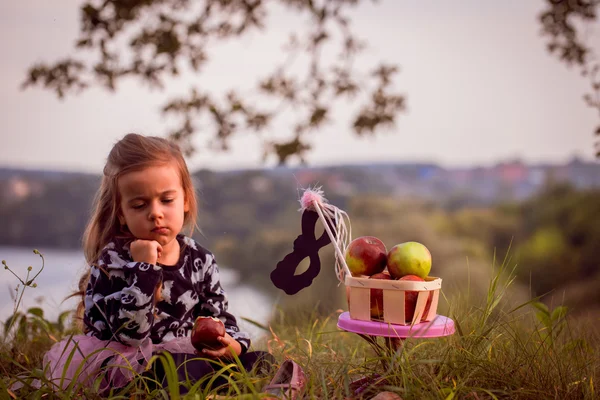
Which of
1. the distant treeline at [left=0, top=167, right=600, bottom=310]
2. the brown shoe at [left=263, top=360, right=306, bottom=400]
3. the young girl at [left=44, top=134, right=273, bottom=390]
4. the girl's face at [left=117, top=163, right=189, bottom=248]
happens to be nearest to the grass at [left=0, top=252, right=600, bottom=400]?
the brown shoe at [left=263, top=360, right=306, bottom=400]

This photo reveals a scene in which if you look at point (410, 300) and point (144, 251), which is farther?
point (144, 251)

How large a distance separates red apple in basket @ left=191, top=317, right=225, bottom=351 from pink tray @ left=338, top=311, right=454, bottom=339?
0.50 meters

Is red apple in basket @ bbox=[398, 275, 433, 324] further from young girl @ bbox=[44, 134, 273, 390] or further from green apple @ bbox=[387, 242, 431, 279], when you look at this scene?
young girl @ bbox=[44, 134, 273, 390]

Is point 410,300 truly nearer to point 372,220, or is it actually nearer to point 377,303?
point 377,303

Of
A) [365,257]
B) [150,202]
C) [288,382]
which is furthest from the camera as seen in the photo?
[150,202]

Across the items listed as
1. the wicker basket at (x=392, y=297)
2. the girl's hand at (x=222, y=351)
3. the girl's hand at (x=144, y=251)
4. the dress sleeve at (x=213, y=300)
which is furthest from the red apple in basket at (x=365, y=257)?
the girl's hand at (x=144, y=251)

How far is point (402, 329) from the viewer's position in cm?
217

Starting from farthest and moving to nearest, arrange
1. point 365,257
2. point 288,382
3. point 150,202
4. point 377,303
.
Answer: point 150,202 < point 365,257 < point 377,303 < point 288,382

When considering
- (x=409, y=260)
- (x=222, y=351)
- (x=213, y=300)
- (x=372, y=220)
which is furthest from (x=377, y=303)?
(x=372, y=220)

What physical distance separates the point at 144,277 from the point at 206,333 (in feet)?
1.12

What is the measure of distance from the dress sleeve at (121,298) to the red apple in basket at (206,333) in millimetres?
204

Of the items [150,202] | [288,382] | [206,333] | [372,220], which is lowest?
[372,220]

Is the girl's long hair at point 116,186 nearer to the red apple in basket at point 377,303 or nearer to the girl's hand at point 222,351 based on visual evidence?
the girl's hand at point 222,351

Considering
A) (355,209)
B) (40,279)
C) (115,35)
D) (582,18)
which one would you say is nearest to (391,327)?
(40,279)
